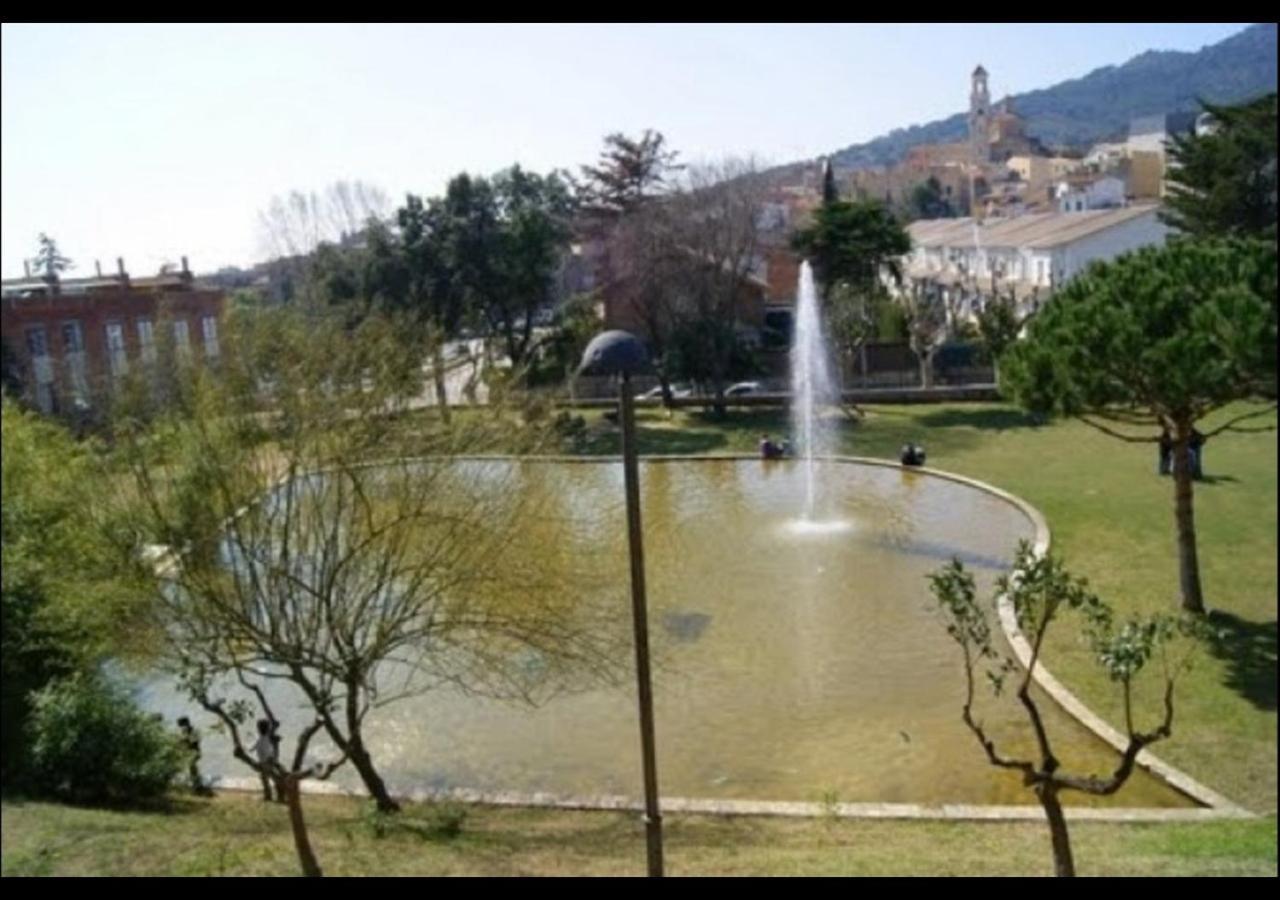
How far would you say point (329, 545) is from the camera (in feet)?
14.1

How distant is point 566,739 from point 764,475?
5.05 metres

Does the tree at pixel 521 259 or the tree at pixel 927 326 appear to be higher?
the tree at pixel 521 259

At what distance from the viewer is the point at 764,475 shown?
31.5ft

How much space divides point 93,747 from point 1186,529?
14.4ft

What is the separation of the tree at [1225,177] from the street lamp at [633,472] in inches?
51.8

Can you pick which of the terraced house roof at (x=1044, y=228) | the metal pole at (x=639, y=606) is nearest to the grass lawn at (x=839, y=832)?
the metal pole at (x=639, y=606)

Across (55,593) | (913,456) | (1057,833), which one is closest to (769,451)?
(913,456)

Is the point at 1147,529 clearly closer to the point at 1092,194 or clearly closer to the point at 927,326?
the point at 1092,194

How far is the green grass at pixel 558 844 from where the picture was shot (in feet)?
10.1

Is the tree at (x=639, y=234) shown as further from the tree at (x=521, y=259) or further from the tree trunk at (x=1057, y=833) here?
the tree trunk at (x=1057, y=833)

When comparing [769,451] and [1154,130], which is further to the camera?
[769,451]

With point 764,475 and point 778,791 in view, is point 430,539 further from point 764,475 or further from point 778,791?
point 764,475

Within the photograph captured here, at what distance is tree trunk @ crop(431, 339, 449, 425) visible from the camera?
5.27 metres

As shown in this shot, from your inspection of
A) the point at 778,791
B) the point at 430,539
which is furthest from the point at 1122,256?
the point at 430,539
